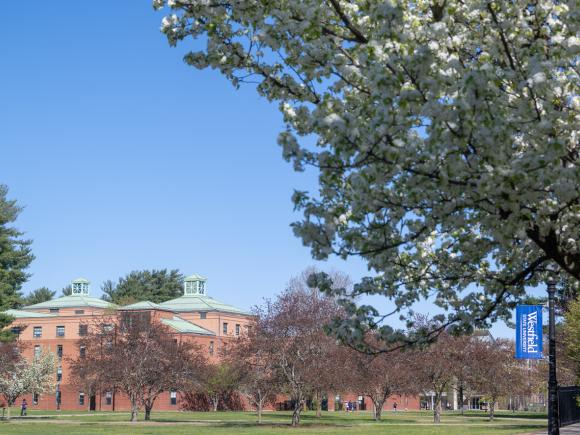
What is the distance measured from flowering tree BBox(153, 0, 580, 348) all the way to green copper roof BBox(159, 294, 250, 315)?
10150 centimetres

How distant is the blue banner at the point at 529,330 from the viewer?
63.4 feet

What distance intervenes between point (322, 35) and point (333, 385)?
4315 centimetres

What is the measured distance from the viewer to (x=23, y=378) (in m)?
64.1

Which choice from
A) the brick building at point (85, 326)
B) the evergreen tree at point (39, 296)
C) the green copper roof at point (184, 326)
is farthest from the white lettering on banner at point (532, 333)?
the evergreen tree at point (39, 296)

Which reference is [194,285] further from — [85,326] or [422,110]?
[422,110]

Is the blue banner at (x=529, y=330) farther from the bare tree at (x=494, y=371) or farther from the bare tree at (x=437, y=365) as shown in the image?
the bare tree at (x=494, y=371)

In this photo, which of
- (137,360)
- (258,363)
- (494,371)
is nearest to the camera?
(258,363)

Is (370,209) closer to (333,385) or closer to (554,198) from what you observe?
(554,198)

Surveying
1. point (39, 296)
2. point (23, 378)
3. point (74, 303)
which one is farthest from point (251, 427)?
point (39, 296)

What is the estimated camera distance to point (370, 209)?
291 inches

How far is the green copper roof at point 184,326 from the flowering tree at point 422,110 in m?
89.1

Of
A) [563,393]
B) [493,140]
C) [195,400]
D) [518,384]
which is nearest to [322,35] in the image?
[493,140]

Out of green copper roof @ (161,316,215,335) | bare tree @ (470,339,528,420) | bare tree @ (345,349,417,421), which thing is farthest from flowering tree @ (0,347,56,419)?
bare tree @ (470,339,528,420)

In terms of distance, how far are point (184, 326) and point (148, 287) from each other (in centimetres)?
3623
